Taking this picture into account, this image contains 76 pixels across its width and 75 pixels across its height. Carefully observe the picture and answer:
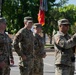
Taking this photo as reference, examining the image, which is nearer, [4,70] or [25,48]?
[4,70]

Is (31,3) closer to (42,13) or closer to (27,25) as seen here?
(42,13)

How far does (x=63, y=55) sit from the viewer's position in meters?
7.51

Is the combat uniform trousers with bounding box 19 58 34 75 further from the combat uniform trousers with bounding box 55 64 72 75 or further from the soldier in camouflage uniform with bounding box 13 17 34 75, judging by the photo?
the combat uniform trousers with bounding box 55 64 72 75

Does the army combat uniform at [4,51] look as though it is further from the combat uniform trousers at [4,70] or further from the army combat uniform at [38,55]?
the army combat uniform at [38,55]

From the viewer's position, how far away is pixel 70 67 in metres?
7.62

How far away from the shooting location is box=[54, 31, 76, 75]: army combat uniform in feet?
24.2

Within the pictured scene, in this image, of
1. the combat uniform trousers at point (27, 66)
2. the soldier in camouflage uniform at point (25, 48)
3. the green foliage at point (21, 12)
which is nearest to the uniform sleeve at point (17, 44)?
the soldier in camouflage uniform at point (25, 48)

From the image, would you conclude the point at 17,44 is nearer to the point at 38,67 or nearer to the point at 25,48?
the point at 25,48

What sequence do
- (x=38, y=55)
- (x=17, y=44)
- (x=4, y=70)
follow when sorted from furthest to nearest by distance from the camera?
(x=38, y=55)
(x=17, y=44)
(x=4, y=70)

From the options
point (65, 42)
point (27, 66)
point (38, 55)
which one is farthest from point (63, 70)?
point (38, 55)

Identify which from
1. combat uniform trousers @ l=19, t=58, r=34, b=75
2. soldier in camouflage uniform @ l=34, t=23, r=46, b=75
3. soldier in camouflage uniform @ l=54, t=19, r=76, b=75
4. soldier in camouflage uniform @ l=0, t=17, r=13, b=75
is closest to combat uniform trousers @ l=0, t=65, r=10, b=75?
soldier in camouflage uniform @ l=0, t=17, r=13, b=75

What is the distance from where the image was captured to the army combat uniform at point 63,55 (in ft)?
24.2

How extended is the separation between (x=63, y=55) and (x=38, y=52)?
8.98 ft

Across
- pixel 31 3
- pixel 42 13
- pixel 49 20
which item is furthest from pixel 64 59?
pixel 49 20
